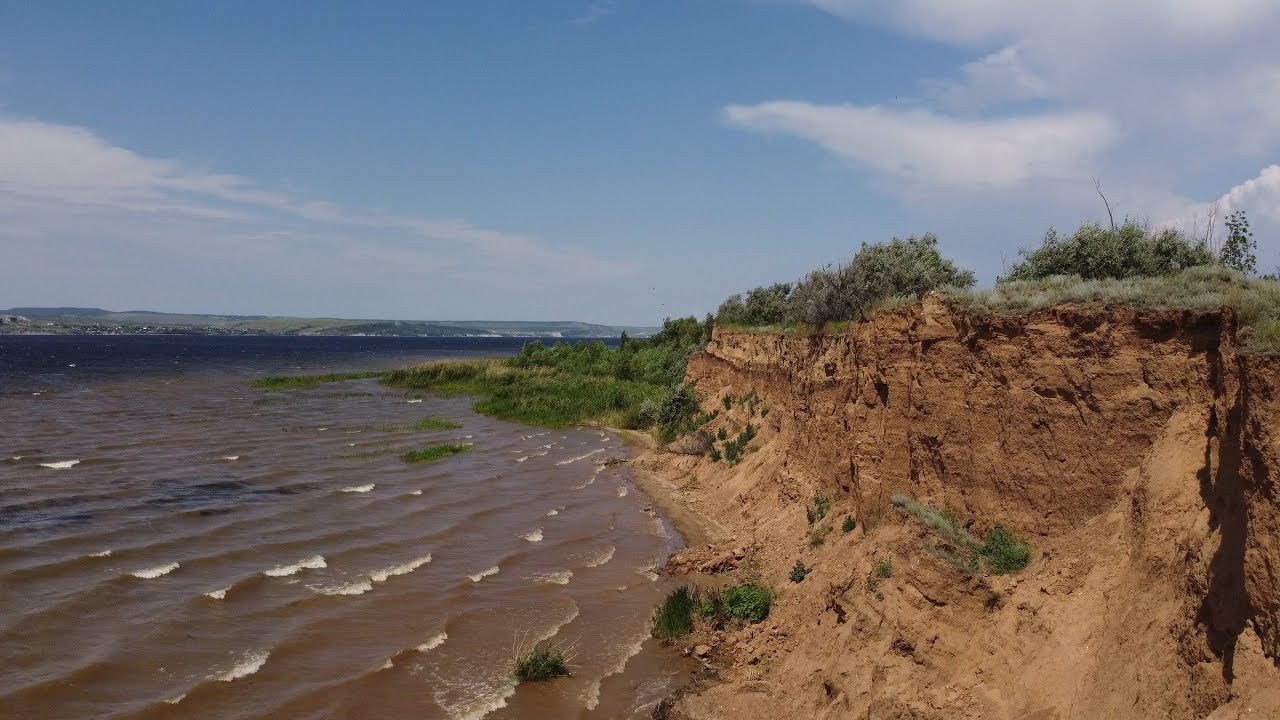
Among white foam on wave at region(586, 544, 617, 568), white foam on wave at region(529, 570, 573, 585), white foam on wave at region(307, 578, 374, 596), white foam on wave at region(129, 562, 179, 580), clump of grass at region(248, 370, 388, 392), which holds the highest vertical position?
clump of grass at region(248, 370, 388, 392)

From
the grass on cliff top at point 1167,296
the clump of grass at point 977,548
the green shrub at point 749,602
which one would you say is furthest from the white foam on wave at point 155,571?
the grass on cliff top at point 1167,296

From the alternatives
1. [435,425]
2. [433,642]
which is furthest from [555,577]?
[435,425]

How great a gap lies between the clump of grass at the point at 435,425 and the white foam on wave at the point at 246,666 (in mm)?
27973

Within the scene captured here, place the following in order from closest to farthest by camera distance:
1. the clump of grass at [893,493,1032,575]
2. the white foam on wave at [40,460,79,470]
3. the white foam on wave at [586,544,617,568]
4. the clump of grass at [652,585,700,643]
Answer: the clump of grass at [893,493,1032,575] < the clump of grass at [652,585,700,643] < the white foam on wave at [586,544,617,568] < the white foam on wave at [40,460,79,470]

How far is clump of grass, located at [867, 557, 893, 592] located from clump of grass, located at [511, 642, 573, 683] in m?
5.24

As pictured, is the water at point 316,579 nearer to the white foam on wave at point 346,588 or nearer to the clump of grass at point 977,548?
the white foam on wave at point 346,588

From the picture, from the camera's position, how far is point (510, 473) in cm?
3062

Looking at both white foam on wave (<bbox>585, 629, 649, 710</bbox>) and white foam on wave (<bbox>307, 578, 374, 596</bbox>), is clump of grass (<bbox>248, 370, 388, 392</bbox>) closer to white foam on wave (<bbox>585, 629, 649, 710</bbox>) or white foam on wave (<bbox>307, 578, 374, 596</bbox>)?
white foam on wave (<bbox>307, 578, 374, 596</bbox>)

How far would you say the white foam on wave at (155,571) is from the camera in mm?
17839

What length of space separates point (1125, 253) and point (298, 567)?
18443 mm

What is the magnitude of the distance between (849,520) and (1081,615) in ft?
18.1

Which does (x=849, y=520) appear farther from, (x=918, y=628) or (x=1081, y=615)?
(x=1081, y=615)

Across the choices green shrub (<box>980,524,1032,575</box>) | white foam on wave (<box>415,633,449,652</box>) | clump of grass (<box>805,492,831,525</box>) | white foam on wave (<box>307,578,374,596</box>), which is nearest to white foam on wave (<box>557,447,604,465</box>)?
white foam on wave (<box>307,578,374,596</box>)

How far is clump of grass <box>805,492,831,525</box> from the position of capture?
1645 cm
